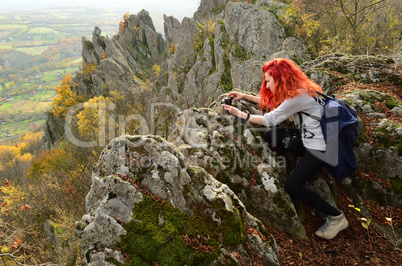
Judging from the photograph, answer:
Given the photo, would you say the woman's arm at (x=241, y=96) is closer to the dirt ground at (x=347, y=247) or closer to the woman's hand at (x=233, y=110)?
the woman's hand at (x=233, y=110)

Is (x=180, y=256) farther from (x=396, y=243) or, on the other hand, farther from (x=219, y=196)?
(x=396, y=243)

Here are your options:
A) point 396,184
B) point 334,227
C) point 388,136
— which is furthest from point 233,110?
point 396,184

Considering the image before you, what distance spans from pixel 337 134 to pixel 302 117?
0.61 metres

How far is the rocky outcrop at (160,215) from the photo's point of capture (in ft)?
9.04

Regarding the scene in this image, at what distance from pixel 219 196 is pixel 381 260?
2925 millimetres

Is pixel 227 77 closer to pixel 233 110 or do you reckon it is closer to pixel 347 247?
pixel 233 110

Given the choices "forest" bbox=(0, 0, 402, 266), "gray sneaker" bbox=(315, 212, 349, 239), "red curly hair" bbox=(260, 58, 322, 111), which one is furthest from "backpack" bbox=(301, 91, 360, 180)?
"forest" bbox=(0, 0, 402, 266)

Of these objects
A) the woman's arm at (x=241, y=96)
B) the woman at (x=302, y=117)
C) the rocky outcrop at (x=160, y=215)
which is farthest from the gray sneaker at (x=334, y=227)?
the woman's arm at (x=241, y=96)

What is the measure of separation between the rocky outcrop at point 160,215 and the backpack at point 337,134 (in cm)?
169

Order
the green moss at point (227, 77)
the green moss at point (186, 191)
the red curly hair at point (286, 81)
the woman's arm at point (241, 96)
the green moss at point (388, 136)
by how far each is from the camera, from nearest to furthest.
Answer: the green moss at point (186, 191) → the red curly hair at point (286, 81) → the green moss at point (388, 136) → the woman's arm at point (241, 96) → the green moss at point (227, 77)

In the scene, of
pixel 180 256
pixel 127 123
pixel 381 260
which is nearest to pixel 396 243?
pixel 381 260

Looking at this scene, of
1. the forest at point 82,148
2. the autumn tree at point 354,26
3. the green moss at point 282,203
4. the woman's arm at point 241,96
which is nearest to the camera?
the green moss at point 282,203

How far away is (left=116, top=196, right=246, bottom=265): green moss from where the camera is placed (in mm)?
2732

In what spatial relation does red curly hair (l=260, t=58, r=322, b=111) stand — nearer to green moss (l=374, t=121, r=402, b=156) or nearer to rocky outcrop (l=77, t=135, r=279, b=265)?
rocky outcrop (l=77, t=135, r=279, b=265)
